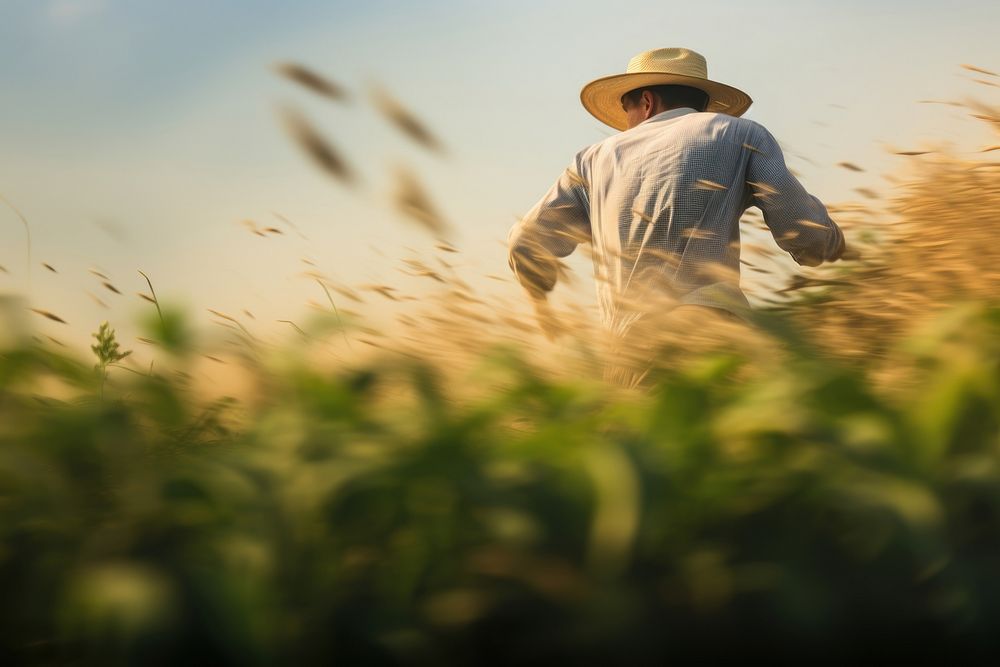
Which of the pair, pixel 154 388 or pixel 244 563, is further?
pixel 154 388

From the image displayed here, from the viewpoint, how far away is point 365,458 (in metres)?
0.62

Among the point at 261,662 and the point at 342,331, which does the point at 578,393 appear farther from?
the point at 261,662

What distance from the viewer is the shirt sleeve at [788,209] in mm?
2512

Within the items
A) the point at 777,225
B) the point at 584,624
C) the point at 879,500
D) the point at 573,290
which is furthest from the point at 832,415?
the point at 777,225

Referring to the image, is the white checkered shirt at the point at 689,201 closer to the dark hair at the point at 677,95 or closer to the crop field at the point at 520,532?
the dark hair at the point at 677,95

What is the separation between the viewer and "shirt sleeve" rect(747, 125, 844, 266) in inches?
98.9

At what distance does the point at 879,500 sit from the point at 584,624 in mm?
198

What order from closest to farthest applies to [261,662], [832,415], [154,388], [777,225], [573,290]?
[261,662] < [832,415] < [154,388] < [573,290] < [777,225]

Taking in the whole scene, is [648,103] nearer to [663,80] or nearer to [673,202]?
[663,80]

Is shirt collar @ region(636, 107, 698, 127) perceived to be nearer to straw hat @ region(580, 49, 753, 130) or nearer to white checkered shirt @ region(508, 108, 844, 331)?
white checkered shirt @ region(508, 108, 844, 331)

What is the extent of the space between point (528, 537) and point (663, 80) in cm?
286

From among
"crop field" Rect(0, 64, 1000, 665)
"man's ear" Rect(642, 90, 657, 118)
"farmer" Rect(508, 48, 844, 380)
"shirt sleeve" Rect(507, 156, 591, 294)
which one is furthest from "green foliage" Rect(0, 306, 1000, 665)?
"man's ear" Rect(642, 90, 657, 118)

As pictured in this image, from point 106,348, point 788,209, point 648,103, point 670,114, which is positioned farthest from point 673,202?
point 106,348

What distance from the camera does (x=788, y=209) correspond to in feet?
8.85
